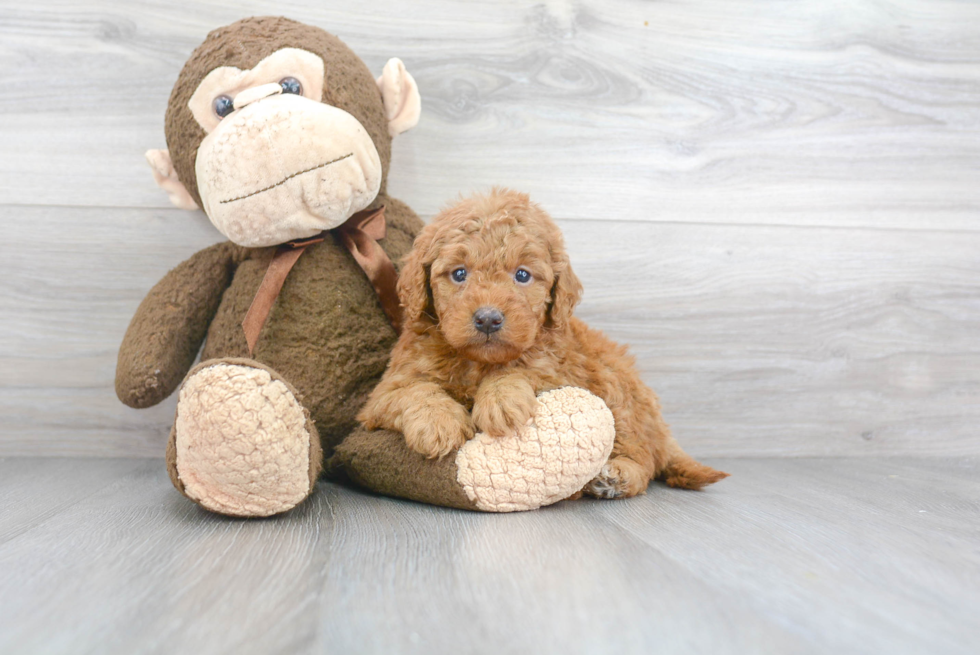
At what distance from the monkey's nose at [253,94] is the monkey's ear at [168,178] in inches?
8.8

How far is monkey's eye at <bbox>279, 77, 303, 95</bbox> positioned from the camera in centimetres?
102

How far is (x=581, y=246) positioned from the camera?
1.40m

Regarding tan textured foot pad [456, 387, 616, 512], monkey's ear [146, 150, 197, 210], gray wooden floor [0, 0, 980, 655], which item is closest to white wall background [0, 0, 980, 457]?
gray wooden floor [0, 0, 980, 655]

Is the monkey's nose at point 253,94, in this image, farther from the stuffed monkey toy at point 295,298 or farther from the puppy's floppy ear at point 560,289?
the puppy's floppy ear at point 560,289

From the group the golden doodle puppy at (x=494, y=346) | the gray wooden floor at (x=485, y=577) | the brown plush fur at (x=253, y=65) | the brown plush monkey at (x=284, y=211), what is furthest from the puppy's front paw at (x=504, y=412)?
the brown plush fur at (x=253, y=65)

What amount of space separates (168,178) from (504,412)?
2.43 ft

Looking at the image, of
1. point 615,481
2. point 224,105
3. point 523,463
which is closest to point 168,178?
point 224,105

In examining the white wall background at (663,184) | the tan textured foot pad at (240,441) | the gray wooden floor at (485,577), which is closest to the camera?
the gray wooden floor at (485,577)

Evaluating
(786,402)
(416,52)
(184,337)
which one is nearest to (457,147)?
(416,52)

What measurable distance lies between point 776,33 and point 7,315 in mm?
1693

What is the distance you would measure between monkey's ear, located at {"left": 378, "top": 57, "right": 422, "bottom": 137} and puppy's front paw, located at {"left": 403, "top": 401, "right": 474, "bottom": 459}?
53 centimetres

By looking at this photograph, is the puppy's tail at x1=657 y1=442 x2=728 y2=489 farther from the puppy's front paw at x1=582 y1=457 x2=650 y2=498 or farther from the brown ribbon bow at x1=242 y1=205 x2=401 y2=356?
the brown ribbon bow at x1=242 y1=205 x2=401 y2=356

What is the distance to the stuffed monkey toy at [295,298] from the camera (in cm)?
82

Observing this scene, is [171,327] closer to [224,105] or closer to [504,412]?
[224,105]
